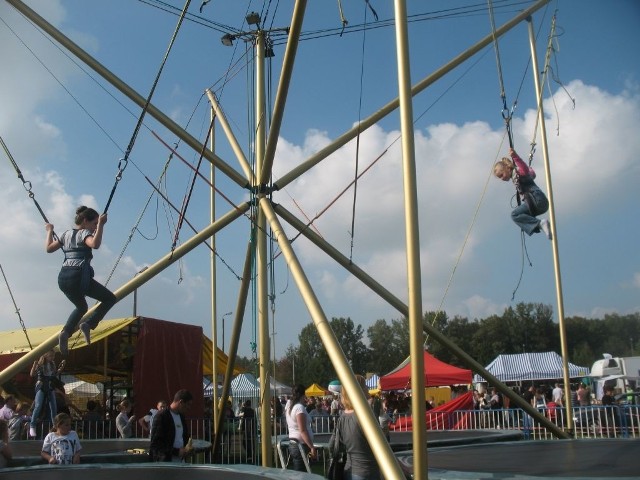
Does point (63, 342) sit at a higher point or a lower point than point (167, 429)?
higher

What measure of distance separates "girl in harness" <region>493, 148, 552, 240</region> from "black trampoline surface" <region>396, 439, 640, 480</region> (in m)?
1.89

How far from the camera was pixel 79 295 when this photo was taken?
471 centimetres

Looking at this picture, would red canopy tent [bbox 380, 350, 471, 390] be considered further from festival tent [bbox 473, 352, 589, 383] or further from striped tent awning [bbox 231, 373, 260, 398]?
festival tent [bbox 473, 352, 589, 383]

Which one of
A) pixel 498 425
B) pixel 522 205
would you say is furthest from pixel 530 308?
pixel 522 205

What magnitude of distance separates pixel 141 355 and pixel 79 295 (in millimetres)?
6034

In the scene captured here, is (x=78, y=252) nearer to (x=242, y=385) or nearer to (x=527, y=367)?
(x=242, y=385)

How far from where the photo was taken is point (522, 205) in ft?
19.6

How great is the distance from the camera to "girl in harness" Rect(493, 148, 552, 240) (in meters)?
5.63

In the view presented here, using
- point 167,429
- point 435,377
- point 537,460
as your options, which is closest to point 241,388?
point 435,377

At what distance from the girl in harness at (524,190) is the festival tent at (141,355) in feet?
20.6

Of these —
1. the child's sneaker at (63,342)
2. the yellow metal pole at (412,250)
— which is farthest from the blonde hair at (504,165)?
the child's sneaker at (63,342)

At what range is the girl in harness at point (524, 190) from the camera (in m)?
5.63

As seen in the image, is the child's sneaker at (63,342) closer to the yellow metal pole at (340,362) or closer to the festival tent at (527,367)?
the yellow metal pole at (340,362)

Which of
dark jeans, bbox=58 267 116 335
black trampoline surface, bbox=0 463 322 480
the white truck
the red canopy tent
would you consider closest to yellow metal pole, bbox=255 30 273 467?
black trampoline surface, bbox=0 463 322 480
